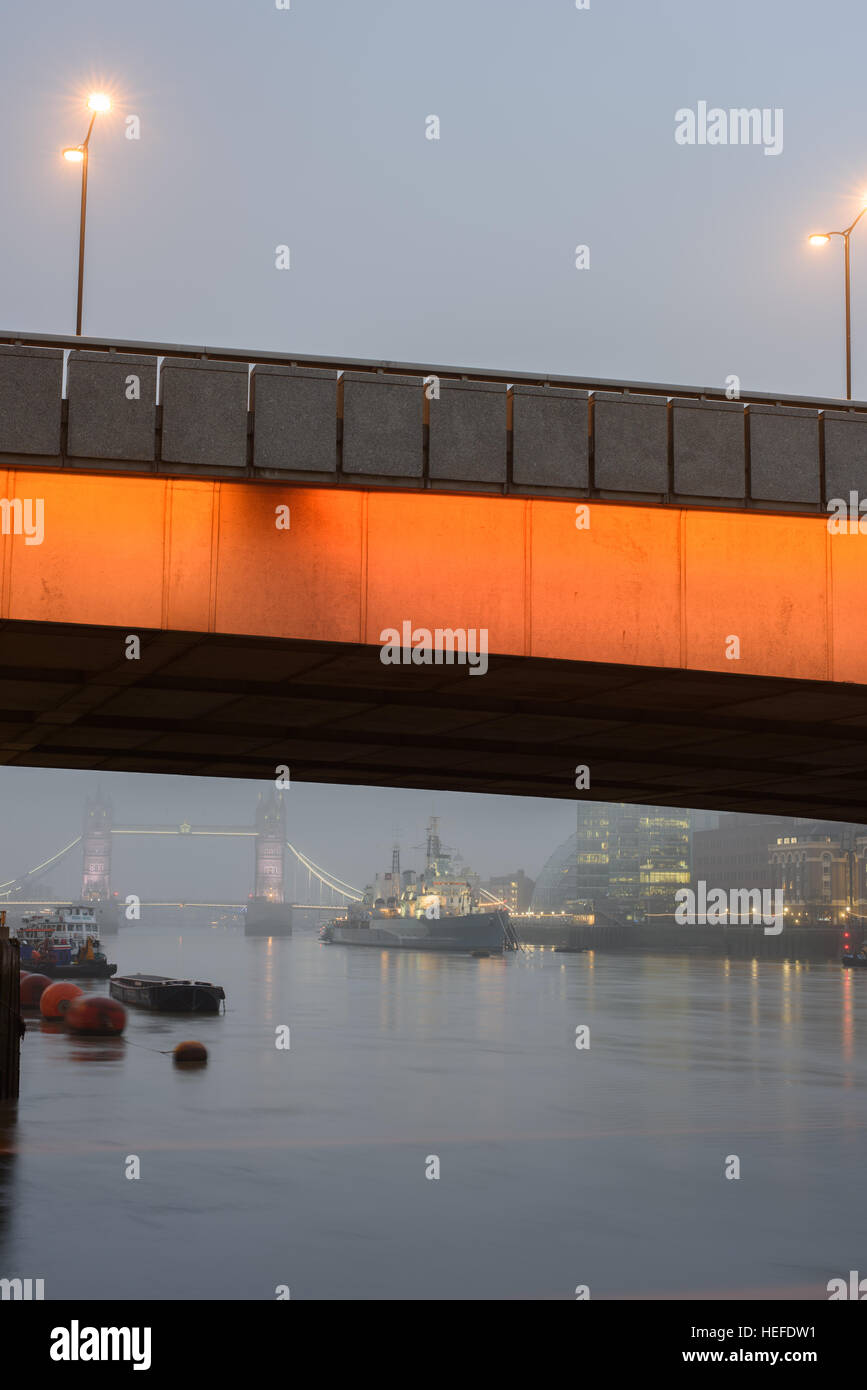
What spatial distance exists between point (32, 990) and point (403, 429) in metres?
62.9

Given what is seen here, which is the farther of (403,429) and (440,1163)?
(440,1163)

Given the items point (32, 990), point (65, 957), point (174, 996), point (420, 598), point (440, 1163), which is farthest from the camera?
point (65, 957)

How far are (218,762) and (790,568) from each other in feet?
66.9

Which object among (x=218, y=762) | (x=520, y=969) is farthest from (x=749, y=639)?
(x=520, y=969)

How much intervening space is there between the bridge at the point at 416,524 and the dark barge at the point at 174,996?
63.6 metres

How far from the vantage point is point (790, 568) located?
69.3 feet

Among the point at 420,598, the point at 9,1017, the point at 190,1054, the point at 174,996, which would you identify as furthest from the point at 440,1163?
the point at 174,996

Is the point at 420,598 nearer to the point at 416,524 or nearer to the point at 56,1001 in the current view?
the point at 416,524

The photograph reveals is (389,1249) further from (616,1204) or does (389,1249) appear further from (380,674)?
(380,674)

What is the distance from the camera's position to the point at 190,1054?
186 feet

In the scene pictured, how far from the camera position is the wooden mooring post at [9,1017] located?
35.9 m

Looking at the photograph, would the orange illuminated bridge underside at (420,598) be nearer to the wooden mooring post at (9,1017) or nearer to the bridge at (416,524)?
the bridge at (416,524)

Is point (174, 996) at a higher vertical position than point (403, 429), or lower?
lower

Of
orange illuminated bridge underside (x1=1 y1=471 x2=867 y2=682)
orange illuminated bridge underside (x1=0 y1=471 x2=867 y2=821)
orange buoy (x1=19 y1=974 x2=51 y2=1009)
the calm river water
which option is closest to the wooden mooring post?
the calm river water
